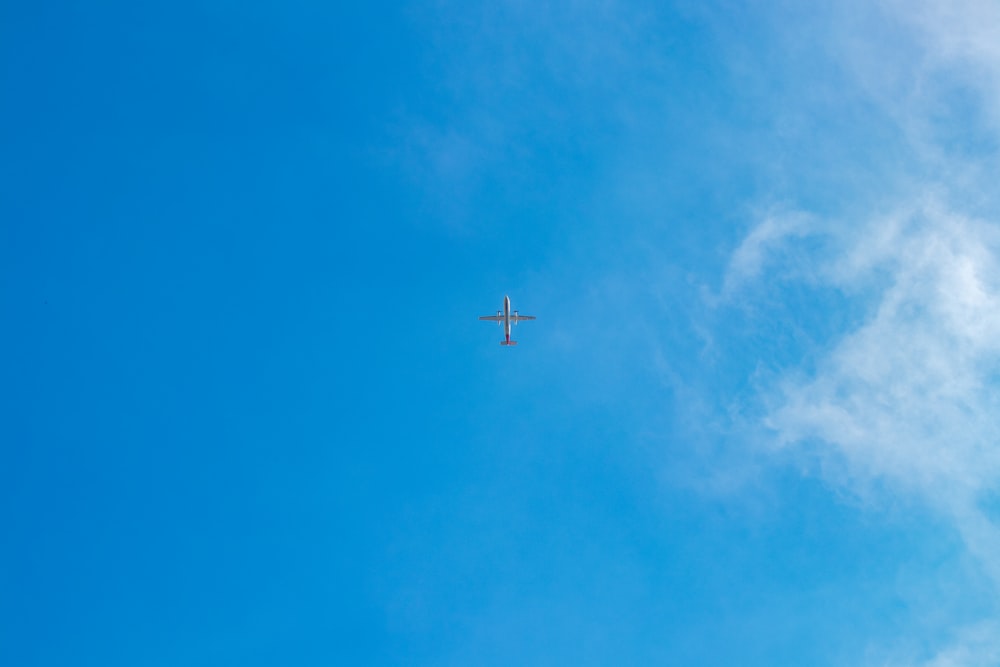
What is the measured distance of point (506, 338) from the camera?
73.2 m
